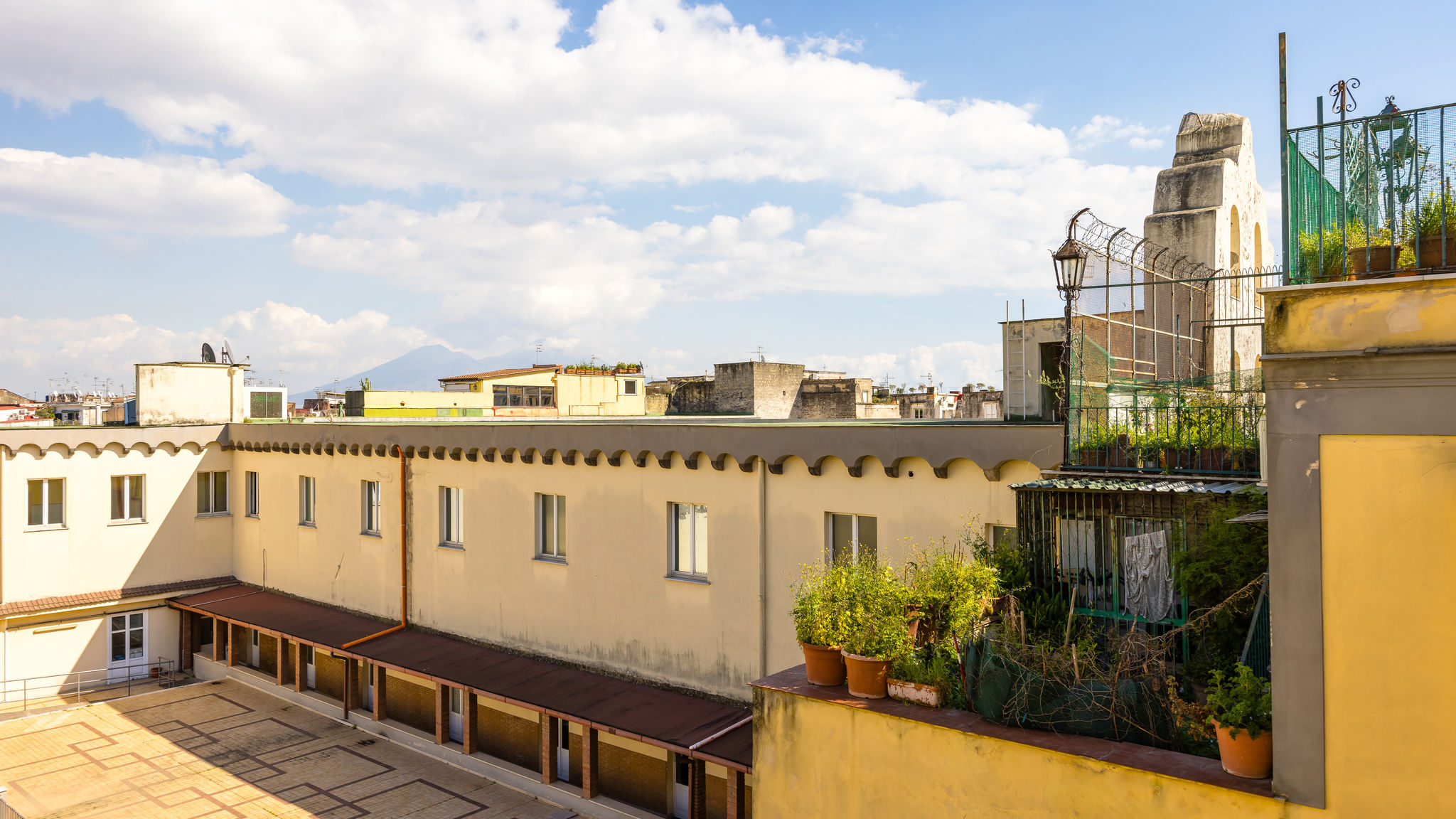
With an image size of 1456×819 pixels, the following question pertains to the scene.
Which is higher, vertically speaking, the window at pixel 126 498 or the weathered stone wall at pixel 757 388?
the weathered stone wall at pixel 757 388

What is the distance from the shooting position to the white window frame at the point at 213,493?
84.2 ft

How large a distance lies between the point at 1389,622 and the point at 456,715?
57.3ft

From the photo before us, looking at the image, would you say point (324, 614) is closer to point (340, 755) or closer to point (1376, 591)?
point (340, 755)

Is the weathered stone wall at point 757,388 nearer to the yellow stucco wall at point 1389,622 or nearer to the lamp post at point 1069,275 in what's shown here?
the lamp post at point 1069,275

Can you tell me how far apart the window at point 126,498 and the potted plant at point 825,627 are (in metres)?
23.0

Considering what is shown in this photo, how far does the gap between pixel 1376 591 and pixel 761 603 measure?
8.77 metres

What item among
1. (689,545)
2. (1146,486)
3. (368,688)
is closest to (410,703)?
(368,688)

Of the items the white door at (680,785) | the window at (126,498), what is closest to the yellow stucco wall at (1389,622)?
the white door at (680,785)

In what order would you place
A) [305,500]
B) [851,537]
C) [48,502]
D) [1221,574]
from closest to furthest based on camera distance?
[1221,574], [851,537], [48,502], [305,500]

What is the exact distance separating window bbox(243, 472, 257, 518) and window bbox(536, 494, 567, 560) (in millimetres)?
13108

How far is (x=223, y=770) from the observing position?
1764 centimetres

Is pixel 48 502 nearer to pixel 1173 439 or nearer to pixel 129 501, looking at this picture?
pixel 129 501

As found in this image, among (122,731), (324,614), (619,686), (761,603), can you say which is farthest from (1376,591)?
(122,731)

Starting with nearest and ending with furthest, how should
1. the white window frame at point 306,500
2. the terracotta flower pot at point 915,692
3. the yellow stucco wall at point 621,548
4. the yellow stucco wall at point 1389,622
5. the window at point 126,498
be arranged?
1. the yellow stucco wall at point 1389,622
2. the terracotta flower pot at point 915,692
3. the yellow stucco wall at point 621,548
4. the white window frame at point 306,500
5. the window at point 126,498
